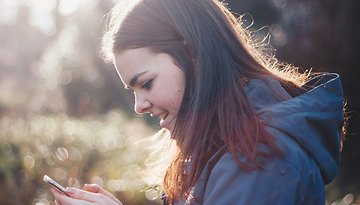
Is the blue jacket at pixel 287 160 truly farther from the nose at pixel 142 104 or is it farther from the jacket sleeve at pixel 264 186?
the nose at pixel 142 104

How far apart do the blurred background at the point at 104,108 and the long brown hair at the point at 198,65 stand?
54.5 inches

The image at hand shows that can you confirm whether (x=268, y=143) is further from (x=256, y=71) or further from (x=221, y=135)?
(x=256, y=71)

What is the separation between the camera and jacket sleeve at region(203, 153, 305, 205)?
1558 mm

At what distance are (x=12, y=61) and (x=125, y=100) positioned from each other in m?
22.5

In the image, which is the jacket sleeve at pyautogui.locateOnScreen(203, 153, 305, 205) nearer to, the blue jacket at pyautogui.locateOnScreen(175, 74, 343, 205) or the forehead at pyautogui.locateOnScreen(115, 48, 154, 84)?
the blue jacket at pyautogui.locateOnScreen(175, 74, 343, 205)

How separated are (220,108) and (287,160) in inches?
10.9

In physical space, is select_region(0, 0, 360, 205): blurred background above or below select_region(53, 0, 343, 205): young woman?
below

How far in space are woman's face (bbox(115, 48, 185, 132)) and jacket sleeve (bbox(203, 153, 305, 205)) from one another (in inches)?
15.5

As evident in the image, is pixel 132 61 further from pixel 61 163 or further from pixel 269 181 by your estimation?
pixel 61 163

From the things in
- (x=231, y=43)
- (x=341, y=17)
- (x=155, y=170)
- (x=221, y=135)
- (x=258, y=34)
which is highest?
(x=231, y=43)

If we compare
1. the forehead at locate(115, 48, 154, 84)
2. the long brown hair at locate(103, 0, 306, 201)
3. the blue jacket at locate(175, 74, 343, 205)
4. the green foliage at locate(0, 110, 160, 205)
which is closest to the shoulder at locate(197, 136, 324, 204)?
the blue jacket at locate(175, 74, 343, 205)

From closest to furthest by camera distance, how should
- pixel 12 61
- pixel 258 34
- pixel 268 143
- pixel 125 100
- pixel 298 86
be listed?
pixel 268 143 < pixel 298 86 < pixel 258 34 < pixel 125 100 < pixel 12 61

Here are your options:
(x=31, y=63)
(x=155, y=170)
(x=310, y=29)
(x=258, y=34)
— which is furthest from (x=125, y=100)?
(x=31, y=63)

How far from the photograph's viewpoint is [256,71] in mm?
1901
